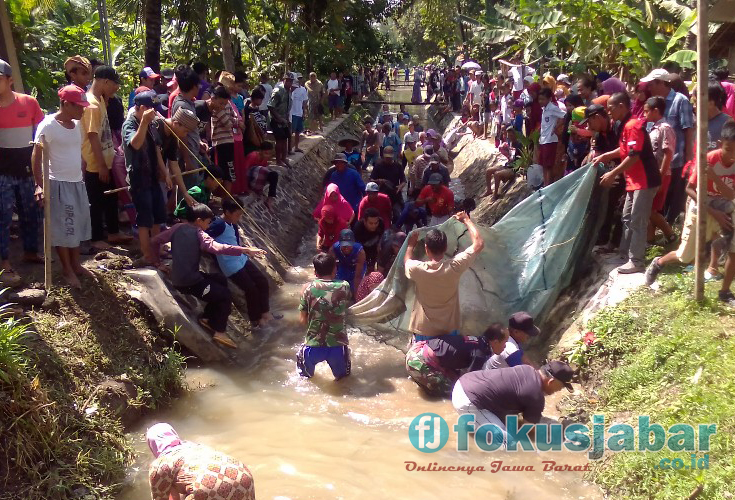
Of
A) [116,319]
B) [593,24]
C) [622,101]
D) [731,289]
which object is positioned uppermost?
[593,24]

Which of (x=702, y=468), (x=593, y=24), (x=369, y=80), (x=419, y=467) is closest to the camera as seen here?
(x=702, y=468)

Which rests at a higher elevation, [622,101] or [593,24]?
[593,24]

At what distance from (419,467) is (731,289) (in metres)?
3.25

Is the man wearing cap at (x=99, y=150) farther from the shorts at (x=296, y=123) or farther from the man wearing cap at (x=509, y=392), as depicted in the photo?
the shorts at (x=296, y=123)

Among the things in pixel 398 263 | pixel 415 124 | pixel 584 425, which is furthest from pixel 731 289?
pixel 415 124

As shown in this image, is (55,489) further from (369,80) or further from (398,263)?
(369,80)

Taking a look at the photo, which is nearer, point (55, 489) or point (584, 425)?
point (55, 489)

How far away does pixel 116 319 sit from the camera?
5996 mm

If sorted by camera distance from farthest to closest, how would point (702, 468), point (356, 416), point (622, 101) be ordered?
point (622, 101)
point (356, 416)
point (702, 468)

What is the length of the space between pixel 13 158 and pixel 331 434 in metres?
3.71

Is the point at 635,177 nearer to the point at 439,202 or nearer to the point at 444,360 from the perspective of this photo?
the point at 444,360

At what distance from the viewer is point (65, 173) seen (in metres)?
5.76

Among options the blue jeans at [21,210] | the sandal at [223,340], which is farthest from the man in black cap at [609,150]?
the blue jeans at [21,210]

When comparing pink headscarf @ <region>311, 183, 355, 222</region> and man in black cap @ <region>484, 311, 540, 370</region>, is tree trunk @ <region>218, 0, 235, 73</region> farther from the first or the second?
man in black cap @ <region>484, 311, 540, 370</region>
